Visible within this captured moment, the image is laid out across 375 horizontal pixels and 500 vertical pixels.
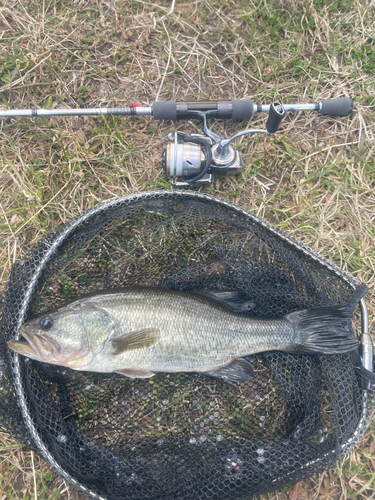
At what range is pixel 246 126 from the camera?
3238mm

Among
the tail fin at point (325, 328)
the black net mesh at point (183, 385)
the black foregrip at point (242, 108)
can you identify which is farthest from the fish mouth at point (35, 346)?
the black foregrip at point (242, 108)

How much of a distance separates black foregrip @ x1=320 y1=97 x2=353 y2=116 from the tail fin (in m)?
1.80

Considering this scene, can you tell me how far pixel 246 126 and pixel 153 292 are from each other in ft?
6.54

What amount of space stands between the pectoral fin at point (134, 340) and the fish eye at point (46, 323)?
0.44 m

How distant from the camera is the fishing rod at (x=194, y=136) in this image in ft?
9.09

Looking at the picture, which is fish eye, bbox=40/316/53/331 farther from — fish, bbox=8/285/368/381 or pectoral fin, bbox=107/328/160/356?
pectoral fin, bbox=107/328/160/356

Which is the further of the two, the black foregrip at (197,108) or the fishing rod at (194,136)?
the black foregrip at (197,108)

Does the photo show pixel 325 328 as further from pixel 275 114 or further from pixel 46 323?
pixel 46 323

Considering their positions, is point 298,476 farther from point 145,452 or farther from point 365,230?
point 365,230

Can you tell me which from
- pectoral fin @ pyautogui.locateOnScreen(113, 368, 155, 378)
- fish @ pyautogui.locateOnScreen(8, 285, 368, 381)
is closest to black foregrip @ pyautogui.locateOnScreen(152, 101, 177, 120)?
fish @ pyautogui.locateOnScreen(8, 285, 368, 381)

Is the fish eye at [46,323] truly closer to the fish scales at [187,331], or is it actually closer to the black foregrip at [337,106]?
the fish scales at [187,331]

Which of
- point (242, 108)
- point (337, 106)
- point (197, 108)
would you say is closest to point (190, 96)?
point (197, 108)

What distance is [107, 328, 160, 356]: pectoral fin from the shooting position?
233 cm

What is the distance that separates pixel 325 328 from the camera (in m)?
2.57
